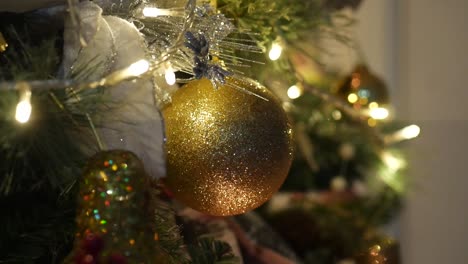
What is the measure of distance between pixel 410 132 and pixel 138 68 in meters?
0.54

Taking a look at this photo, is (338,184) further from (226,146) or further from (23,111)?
(23,111)

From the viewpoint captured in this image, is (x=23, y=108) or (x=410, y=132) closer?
(x=23, y=108)

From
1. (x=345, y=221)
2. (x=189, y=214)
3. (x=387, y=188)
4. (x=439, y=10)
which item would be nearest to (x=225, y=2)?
(x=189, y=214)

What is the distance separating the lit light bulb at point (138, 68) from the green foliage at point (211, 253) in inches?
5.6

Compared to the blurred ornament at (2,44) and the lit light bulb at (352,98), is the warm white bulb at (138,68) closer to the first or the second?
the blurred ornament at (2,44)

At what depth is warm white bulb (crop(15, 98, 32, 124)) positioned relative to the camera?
32 cm

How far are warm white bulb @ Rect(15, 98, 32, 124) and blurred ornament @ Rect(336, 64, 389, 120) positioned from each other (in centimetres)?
63

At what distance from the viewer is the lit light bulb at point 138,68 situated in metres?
0.36

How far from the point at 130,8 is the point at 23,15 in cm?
8

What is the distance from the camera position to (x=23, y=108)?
32cm

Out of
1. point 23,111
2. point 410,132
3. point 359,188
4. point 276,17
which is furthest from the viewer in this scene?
point 359,188

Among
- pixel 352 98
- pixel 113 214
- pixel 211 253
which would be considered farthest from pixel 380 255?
pixel 352 98

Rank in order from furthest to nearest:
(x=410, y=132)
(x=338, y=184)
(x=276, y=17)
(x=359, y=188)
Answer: (x=359, y=188)
(x=338, y=184)
(x=410, y=132)
(x=276, y=17)

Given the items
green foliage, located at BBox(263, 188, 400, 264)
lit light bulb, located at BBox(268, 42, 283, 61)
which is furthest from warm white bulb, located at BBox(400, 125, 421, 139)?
lit light bulb, located at BBox(268, 42, 283, 61)
